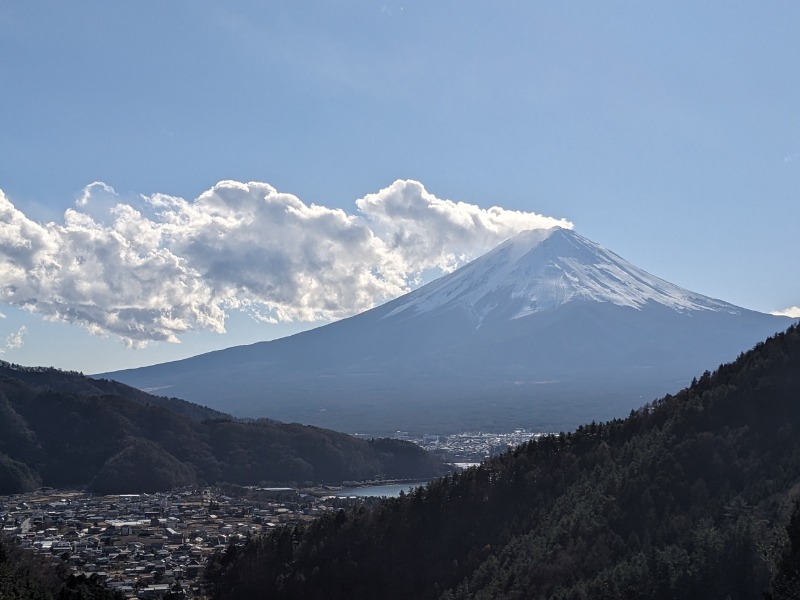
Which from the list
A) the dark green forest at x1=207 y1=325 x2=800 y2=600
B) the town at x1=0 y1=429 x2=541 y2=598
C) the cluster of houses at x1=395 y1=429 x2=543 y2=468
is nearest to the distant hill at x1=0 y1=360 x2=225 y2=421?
the cluster of houses at x1=395 y1=429 x2=543 y2=468

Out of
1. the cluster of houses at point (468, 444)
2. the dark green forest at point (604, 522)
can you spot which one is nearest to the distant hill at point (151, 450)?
the cluster of houses at point (468, 444)

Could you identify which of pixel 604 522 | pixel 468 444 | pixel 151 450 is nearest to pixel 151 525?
pixel 151 450

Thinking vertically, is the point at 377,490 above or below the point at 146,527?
above

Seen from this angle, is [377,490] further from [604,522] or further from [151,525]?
[604,522]

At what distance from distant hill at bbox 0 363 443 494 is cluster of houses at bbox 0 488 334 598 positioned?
470cm

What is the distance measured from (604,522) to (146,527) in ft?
106

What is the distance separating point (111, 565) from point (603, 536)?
969 inches

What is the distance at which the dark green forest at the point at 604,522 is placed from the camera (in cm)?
3480

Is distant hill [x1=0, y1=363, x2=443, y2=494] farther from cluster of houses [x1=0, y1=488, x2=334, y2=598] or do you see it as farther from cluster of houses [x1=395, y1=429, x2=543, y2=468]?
cluster of houses [x1=395, y1=429, x2=543, y2=468]

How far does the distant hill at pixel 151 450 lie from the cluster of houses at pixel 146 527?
4.70 metres

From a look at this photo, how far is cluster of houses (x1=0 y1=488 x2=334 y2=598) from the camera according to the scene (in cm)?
5025

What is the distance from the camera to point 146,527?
63781 millimetres

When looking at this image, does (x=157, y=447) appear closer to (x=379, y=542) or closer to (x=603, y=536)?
(x=379, y=542)

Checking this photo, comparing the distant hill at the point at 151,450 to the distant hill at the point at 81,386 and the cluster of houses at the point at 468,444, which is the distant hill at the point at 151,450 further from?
the distant hill at the point at 81,386
